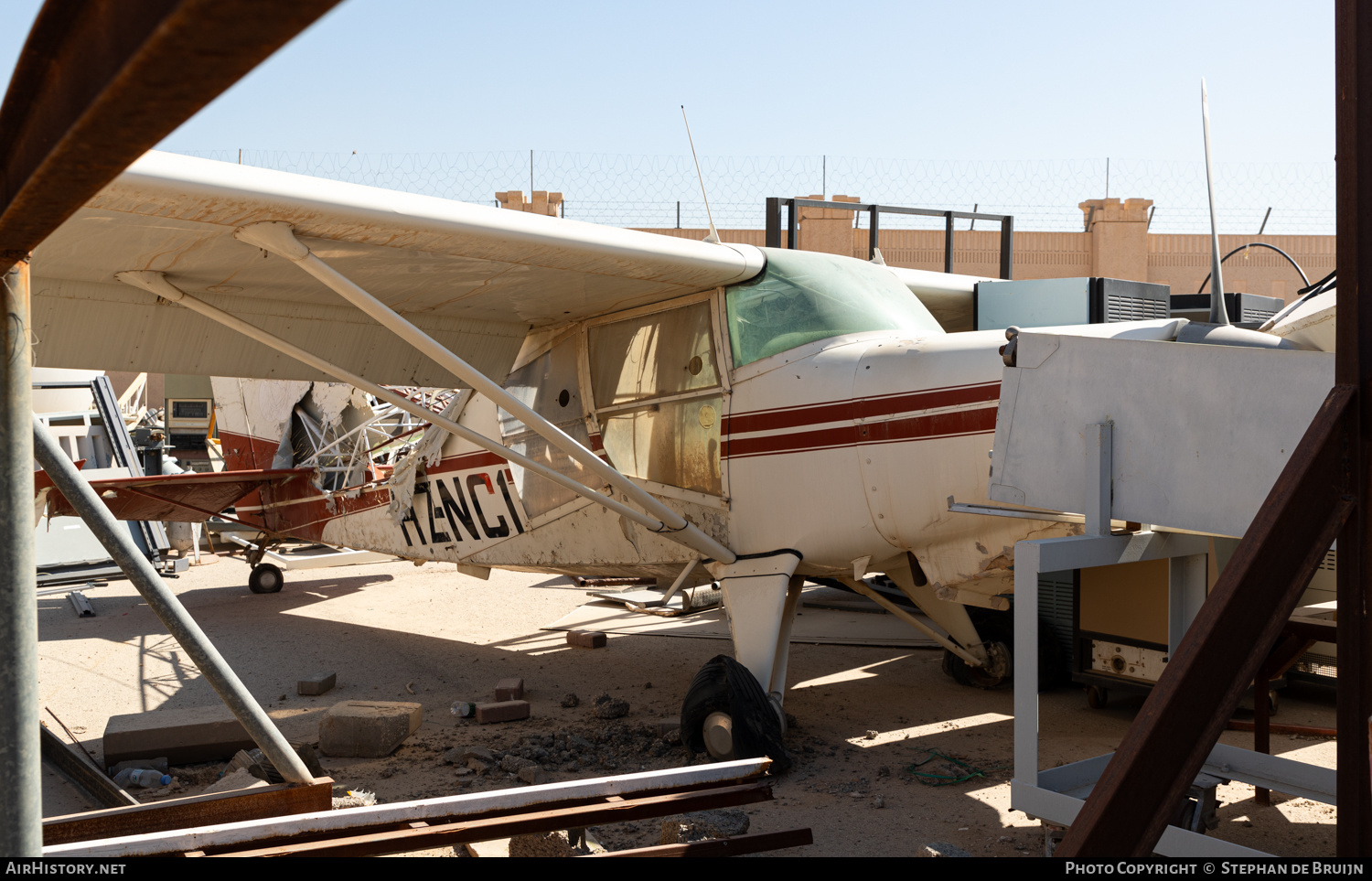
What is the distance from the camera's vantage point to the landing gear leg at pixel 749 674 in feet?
17.0

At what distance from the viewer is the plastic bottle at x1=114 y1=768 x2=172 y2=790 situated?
17.4 feet

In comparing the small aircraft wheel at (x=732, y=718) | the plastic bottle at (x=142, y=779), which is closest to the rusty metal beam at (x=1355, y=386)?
the small aircraft wheel at (x=732, y=718)

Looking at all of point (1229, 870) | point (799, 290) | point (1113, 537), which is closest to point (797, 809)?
point (1113, 537)

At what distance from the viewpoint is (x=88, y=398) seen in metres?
14.6

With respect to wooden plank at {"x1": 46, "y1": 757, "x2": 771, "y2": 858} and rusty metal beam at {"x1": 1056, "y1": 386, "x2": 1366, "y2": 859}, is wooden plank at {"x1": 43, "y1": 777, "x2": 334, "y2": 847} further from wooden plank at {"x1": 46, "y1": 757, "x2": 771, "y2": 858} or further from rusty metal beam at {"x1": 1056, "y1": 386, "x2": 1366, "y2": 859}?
rusty metal beam at {"x1": 1056, "y1": 386, "x2": 1366, "y2": 859}

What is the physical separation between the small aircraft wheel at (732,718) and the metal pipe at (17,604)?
4.05 metres

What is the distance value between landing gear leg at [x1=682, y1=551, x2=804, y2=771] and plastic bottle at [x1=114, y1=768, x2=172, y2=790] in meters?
2.92

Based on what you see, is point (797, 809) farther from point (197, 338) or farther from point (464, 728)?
point (197, 338)

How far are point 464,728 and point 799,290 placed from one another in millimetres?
3672

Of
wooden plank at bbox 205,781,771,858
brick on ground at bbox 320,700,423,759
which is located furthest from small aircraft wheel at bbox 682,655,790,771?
brick on ground at bbox 320,700,423,759

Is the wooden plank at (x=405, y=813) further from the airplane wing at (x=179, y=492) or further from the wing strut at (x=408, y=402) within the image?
the airplane wing at (x=179, y=492)

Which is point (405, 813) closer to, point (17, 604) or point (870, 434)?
point (17, 604)

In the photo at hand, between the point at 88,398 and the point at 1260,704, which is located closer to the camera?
the point at 1260,704

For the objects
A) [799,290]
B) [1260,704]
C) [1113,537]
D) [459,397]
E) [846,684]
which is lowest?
[846,684]
